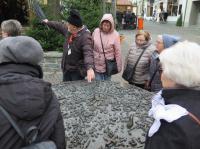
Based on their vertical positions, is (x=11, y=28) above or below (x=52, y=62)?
above

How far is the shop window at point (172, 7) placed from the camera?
4138 cm

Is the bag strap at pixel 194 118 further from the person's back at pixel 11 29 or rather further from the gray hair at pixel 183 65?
the person's back at pixel 11 29

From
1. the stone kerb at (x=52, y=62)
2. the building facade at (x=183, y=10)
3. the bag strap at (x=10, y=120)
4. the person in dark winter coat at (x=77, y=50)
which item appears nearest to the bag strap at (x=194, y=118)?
the bag strap at (x=10, y=120)

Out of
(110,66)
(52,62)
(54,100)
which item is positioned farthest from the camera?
(52,62)

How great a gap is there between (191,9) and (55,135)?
3283 cm

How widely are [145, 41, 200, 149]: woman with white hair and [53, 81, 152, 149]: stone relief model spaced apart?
0.96 m

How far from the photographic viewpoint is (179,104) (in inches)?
71.9

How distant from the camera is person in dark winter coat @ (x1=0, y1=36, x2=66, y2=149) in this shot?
1.91 metres

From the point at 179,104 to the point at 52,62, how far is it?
5.80 m

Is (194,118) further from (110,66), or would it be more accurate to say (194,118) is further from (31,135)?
(110,66)

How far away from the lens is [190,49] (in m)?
1.89

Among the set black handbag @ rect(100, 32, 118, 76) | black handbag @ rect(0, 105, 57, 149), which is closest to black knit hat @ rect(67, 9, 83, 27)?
black handbag @ rect(100, 32, 118, 76)

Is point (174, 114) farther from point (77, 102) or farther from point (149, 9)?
point (149, 9)

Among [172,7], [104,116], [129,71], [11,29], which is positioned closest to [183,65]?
[104,116]
